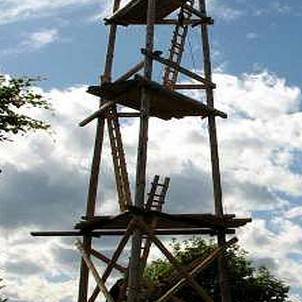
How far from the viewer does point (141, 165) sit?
1712 centimetres

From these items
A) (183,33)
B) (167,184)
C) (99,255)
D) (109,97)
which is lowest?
(99,255)

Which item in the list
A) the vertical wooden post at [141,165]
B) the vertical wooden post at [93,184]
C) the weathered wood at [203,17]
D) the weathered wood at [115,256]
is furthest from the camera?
the weathered wood at [203,17]


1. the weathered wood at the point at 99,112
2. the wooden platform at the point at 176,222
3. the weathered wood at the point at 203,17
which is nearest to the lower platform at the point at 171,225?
the wooden platform at the point at 176,222

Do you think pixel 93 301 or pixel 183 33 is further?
pixel 183 33

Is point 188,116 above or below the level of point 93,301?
above

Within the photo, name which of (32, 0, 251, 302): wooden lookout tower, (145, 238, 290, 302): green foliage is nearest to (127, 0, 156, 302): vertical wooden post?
(32, 0, 251, 302): wooden lookout tower

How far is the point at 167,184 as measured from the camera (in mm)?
18344

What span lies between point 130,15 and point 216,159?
15.0ft

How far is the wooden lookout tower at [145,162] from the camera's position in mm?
17391

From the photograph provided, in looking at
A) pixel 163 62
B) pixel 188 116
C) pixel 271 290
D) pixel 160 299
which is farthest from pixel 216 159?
pixel 271 290

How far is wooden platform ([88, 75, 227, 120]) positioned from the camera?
18.2m

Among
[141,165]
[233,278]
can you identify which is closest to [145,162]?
[141,165]

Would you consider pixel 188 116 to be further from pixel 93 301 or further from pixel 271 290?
pixel 271 290

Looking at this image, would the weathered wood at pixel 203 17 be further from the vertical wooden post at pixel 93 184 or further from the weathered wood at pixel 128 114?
the weathered wood at pixel 128 114
